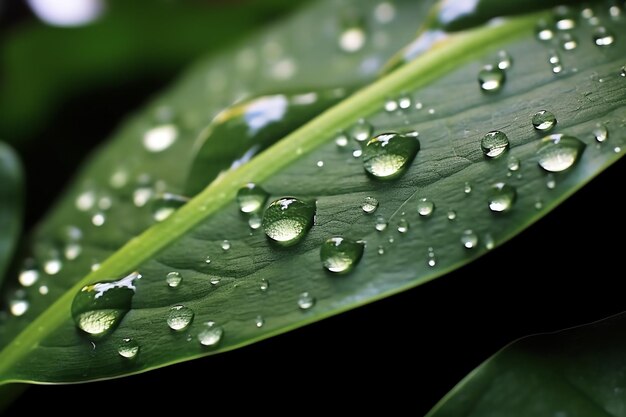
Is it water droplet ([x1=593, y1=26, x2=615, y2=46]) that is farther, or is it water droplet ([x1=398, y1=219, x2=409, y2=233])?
water droplet ([x1=593, y1=26, x2=615, y2=46])

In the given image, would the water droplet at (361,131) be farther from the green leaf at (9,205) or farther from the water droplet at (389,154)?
the green leaf at (9,205)

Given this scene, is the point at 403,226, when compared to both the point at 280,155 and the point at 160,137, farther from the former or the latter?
the point at 160,137

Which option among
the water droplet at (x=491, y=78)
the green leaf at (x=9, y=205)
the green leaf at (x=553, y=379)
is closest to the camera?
the green leaf at (x=553, y=379)

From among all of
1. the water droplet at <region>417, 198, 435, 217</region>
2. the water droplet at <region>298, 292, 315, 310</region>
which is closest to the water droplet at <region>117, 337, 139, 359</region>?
the water droplet at <region>298, 292, 315, 310</region>

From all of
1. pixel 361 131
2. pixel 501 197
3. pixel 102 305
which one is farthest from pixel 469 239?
pixel 102 305

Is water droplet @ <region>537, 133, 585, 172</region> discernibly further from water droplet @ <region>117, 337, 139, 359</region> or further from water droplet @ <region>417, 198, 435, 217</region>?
water droplet @ <region>117, 337, 139, 359</region>

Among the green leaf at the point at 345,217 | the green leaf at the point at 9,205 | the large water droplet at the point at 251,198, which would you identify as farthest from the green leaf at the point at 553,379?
the green leaf at the point at 9,205

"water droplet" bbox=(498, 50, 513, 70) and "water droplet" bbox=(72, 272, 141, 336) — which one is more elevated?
"water droplet" bbox=(498, 50, 513, 70)
